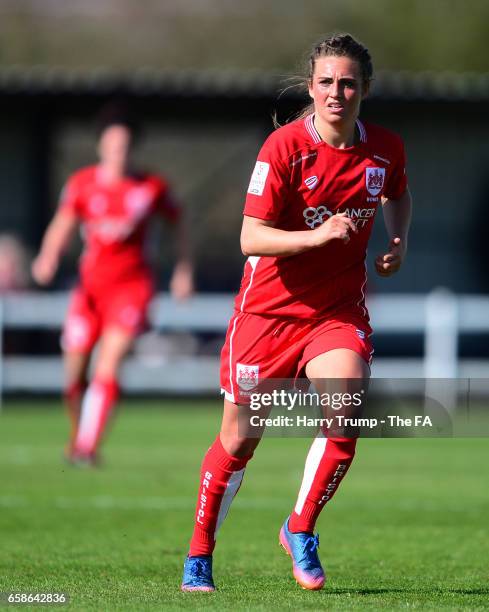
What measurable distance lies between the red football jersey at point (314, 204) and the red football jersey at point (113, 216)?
5.32 metres

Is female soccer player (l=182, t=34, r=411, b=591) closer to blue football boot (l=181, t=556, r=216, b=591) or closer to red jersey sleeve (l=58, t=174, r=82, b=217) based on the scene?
blue football boot (l=181, t=556, r=216, b=591)

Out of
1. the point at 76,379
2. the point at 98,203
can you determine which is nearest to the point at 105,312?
the point at 76,379

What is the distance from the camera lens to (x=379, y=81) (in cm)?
1994

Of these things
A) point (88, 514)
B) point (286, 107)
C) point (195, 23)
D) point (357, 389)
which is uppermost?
point (195, 23)

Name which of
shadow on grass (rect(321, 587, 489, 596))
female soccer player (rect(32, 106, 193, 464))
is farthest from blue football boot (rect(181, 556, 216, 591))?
female soccer player (rect(32, 106, 193, 464))

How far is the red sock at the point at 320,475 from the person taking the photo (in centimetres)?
571

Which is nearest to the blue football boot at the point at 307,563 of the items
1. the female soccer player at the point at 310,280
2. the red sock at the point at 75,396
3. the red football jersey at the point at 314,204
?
the female soccer player at the point at 310,280

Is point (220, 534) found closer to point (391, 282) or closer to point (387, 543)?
point (387, 543)

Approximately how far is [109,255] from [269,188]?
5782 mm

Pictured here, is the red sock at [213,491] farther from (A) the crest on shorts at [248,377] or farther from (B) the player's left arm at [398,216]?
(B) the player's left arm at [398,216]

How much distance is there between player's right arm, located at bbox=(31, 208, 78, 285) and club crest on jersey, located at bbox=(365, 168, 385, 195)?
530 centimetres

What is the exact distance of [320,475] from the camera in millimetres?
5738

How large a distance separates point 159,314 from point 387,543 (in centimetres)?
1182

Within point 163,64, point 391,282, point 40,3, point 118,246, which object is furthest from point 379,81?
point 40,3
